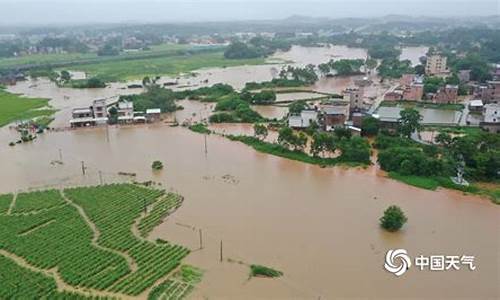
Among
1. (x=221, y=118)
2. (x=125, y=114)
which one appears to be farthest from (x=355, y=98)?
(x=125, y=114)

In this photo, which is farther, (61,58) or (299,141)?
(61,58)

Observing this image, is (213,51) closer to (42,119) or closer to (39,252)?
(42,119)

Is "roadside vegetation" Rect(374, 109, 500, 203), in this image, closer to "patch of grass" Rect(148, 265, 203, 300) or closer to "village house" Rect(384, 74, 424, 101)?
"patch of grass" Rect(148, 265, 203, 300)

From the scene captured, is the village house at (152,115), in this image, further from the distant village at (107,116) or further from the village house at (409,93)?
the village house at (409,93)

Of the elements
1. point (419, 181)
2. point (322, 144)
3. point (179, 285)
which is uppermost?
point (322, 144)

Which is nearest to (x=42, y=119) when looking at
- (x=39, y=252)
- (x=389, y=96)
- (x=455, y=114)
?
(x=39, y=252)

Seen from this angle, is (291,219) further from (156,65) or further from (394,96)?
(156,65)

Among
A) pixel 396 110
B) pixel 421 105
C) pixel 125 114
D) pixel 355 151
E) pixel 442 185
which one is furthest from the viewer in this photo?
pixel 421 105
